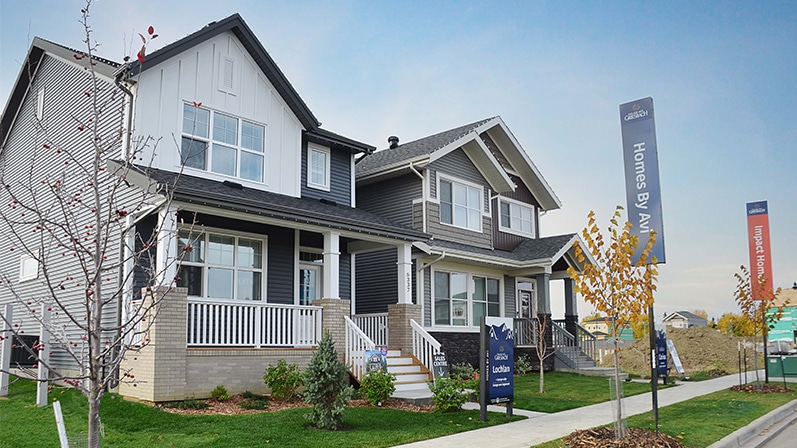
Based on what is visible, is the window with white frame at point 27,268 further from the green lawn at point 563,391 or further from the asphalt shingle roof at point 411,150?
the green lawn at point 563,391

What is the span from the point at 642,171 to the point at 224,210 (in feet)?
25.6

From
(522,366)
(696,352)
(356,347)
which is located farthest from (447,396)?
(696,352)

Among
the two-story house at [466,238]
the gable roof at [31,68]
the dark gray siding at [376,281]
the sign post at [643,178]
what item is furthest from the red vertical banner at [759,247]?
the gable roof at [31,68]

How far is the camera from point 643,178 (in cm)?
1059

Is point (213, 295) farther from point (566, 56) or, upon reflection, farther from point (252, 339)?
point (566, 56)

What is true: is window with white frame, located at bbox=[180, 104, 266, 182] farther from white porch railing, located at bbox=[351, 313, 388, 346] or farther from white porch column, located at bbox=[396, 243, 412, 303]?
white porch railing, located at bbox=[351, 313, 388, 346]

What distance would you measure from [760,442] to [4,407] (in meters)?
13.2

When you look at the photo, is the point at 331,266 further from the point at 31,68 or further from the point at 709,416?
the point at 31,68

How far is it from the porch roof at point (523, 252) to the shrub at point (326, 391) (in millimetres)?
9437

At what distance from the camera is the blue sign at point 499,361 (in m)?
12.2

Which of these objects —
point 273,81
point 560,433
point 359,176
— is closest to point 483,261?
point 359,176

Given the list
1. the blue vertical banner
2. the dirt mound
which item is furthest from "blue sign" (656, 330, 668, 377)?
the blue vertical banner

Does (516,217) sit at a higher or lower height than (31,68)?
lower

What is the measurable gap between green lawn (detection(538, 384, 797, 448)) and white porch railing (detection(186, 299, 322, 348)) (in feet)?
22.1
